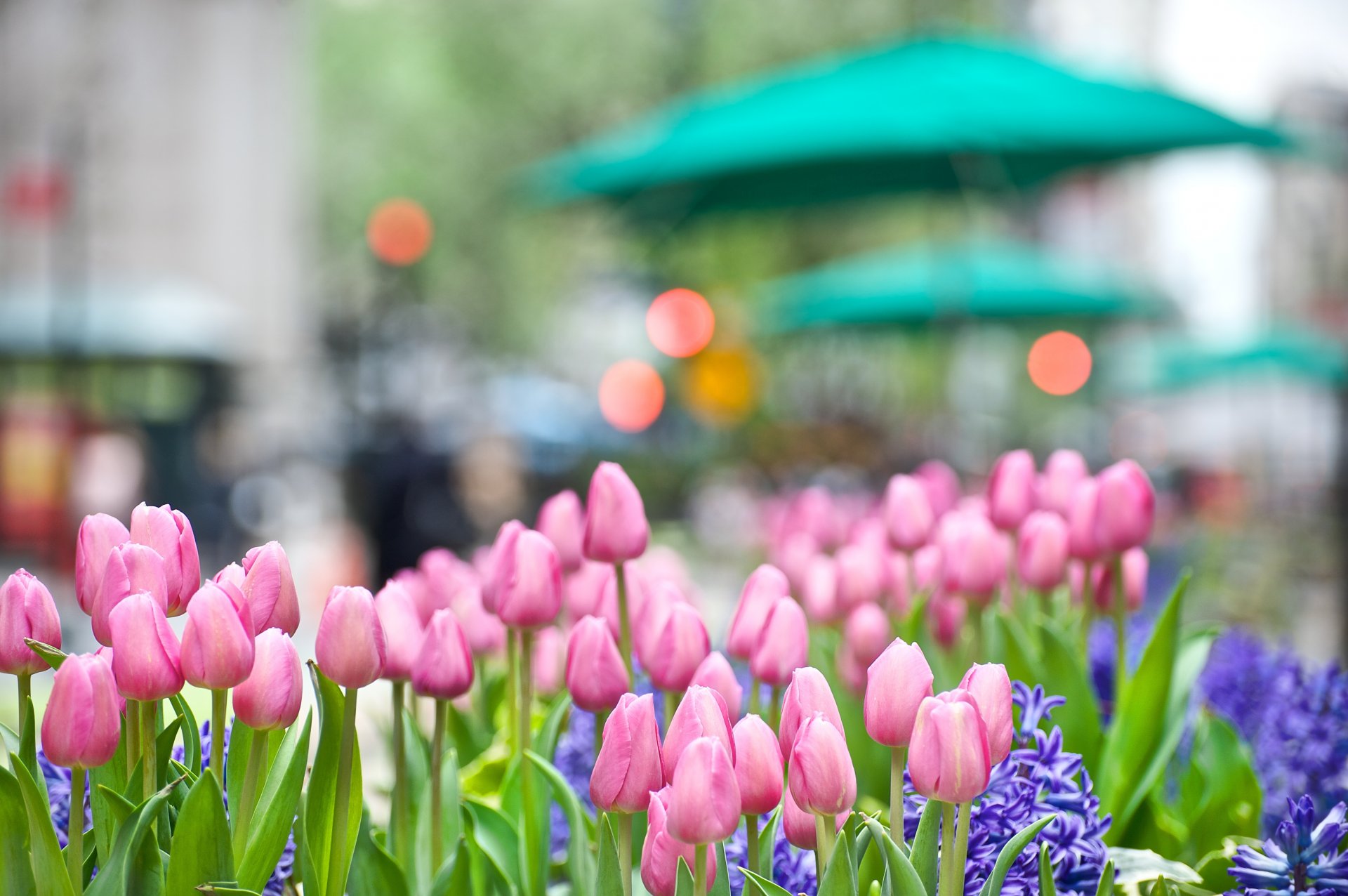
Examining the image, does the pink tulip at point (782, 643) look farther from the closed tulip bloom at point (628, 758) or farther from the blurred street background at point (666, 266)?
the blurred street background at point (666, 266)

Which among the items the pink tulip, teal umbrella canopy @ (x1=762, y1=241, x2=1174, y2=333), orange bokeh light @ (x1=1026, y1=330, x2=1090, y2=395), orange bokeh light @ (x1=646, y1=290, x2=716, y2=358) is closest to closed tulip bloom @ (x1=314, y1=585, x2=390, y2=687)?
the pink tulip

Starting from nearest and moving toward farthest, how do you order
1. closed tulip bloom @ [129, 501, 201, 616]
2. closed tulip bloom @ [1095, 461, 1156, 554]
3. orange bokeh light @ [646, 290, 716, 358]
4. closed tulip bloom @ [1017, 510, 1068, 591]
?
closed tulip bloom @ [129, 501, 201, 616], closed tulip bloom @ [1095, 461, 1156, 554], closed tulip bloom @ [1017, 510, 1068, 591], orange bokeh light @ [646, 290, 716, 358]

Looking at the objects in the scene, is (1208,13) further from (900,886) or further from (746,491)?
(900,886)

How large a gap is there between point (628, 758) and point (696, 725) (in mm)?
74

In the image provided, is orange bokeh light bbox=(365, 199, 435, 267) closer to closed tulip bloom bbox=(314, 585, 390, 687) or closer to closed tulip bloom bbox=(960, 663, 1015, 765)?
closed tulip bloom bbox=(314, 585, 390, 687)

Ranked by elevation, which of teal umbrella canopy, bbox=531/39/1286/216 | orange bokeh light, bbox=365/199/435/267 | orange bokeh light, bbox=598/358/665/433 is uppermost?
orange bokeh light, bbox=365/199/435/267

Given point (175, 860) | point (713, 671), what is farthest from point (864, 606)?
point (175, 860)

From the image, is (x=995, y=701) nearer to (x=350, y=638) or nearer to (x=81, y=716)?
(x=350, y=638)

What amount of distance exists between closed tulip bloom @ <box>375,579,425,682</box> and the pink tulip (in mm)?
388

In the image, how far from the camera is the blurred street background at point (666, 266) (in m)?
5.73

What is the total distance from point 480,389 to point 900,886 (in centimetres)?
2759

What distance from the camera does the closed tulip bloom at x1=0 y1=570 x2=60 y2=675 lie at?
129cm

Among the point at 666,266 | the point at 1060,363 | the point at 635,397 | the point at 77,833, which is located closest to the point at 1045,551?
the point at 77,833

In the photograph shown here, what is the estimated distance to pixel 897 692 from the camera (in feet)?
4.02
